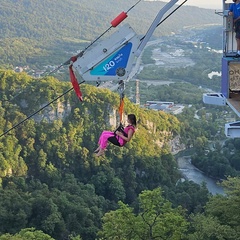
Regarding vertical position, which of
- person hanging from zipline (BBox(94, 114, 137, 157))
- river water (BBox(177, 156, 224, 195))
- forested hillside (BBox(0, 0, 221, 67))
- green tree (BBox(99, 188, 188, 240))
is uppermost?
person hanging from zipline (BBox(94, 114, 137, 157))

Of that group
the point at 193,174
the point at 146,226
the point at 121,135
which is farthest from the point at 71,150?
the point at 121,135

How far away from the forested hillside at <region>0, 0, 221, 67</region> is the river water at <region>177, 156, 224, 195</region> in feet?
194

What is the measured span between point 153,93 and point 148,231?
60.7 metres

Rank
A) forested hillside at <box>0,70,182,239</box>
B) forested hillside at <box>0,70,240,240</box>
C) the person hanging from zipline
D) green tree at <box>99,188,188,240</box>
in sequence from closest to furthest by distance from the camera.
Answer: the person hanging from zipline < green tree at <box>99,188,188,240</box> < forested hillside at <box>0,70,240,240</box> < forested hillside at <box>0,70,182,239</box>

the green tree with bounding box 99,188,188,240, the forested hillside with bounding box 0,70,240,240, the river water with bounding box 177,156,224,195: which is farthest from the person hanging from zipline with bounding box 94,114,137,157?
the river water with bounding box 177,156,224,195

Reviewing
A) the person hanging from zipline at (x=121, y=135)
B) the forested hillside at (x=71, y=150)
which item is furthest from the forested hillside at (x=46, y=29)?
the person hanging from zipline at (x=121, y=135)

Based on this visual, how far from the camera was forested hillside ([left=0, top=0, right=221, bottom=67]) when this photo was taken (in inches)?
4353

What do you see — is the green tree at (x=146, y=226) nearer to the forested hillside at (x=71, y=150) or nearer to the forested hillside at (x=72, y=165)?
the forested hillside at (x=72, y=165)

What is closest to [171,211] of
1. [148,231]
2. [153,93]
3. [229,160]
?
[148,231]

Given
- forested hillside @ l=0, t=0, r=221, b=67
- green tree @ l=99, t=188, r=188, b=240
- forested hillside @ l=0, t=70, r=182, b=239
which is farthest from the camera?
forested hillside @ l=0, t=0, r=221, b=67

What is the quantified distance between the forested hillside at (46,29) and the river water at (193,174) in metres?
59.1

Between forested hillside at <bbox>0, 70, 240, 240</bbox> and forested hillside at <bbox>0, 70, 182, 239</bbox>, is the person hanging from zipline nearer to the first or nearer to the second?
forested hillside at <bbox>0, 70, 240, 240</bbox>

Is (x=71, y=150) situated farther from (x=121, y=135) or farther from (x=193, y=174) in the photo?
(x=121, y=135)

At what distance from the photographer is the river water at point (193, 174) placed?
42.1 m
